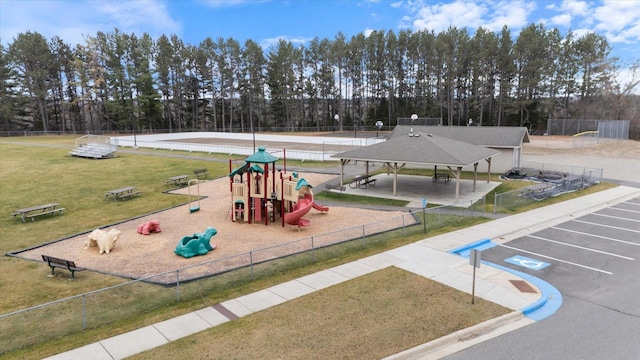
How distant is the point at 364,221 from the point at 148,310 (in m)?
12.3

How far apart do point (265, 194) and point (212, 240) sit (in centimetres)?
383

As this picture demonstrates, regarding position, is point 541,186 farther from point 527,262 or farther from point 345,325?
point 345,325

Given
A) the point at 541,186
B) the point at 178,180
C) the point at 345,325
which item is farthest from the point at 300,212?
the point at 541,186

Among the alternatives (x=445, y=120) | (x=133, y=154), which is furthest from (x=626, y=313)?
(x=445, y=120)

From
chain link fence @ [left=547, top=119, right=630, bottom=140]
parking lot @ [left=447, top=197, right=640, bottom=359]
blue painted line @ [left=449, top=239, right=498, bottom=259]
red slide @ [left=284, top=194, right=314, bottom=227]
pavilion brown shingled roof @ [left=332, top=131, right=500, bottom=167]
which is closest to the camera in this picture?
parking lot @ [left=447, top=197, right=640, bottom=359]

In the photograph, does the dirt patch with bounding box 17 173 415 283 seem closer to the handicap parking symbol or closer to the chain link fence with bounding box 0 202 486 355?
the chain link fence with bounding box 0 202 486 355

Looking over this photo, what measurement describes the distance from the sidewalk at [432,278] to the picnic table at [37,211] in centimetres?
1621

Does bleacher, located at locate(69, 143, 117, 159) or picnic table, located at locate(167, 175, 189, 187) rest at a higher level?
bleacher, located at locate(69, 143, 117, 159)

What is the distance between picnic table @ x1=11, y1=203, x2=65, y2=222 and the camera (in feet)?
70.5

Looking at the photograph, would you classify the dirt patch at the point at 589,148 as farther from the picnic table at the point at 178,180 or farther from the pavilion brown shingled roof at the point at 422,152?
the picnic table at the point at 178,180

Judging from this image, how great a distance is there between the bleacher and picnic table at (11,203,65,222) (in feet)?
67.7

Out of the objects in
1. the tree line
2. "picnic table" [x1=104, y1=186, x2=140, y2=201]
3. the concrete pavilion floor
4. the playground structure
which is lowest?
the concrete pavilion floor

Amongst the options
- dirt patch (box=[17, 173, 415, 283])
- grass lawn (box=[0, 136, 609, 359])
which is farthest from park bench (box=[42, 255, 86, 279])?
dirt patch (box=[17, 173, 415, 283])

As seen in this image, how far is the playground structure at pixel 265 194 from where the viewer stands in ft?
66.6
